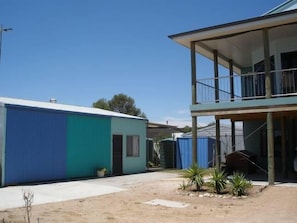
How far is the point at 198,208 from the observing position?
10742mm

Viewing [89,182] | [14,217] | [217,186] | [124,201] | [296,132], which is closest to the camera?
[14,217]

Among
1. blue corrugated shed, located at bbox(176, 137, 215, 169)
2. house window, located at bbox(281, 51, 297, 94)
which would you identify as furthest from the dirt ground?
blue corrugated shed, located at bbox(176, 137, 215, 169)

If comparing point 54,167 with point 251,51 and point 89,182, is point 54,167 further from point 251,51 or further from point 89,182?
point 251,51

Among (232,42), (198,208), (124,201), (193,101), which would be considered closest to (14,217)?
(124,201)

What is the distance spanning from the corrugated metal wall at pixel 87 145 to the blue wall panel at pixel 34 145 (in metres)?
0.50

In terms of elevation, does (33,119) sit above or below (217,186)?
above

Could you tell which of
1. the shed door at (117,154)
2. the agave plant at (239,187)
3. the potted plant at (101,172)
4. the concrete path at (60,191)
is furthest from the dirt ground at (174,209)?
the shed door at (117,154)

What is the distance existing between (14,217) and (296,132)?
13777 mm

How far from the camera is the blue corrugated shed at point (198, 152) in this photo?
25016 mm

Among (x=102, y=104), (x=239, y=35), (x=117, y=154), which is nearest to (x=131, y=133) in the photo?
(x=117, y=154)

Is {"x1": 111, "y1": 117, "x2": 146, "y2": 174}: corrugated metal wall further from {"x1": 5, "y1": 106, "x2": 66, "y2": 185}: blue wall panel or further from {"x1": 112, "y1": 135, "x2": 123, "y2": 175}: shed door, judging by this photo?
{"x1": 5, "y1": 106, "x2": 66, "y2": 185}: blue wall panel

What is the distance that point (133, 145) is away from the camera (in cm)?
2305

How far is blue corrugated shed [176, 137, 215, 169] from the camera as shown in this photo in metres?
25.0

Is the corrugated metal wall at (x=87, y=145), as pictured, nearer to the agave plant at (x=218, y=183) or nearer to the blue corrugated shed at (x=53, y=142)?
the blue corrugated shed at (x=53, y=142)
